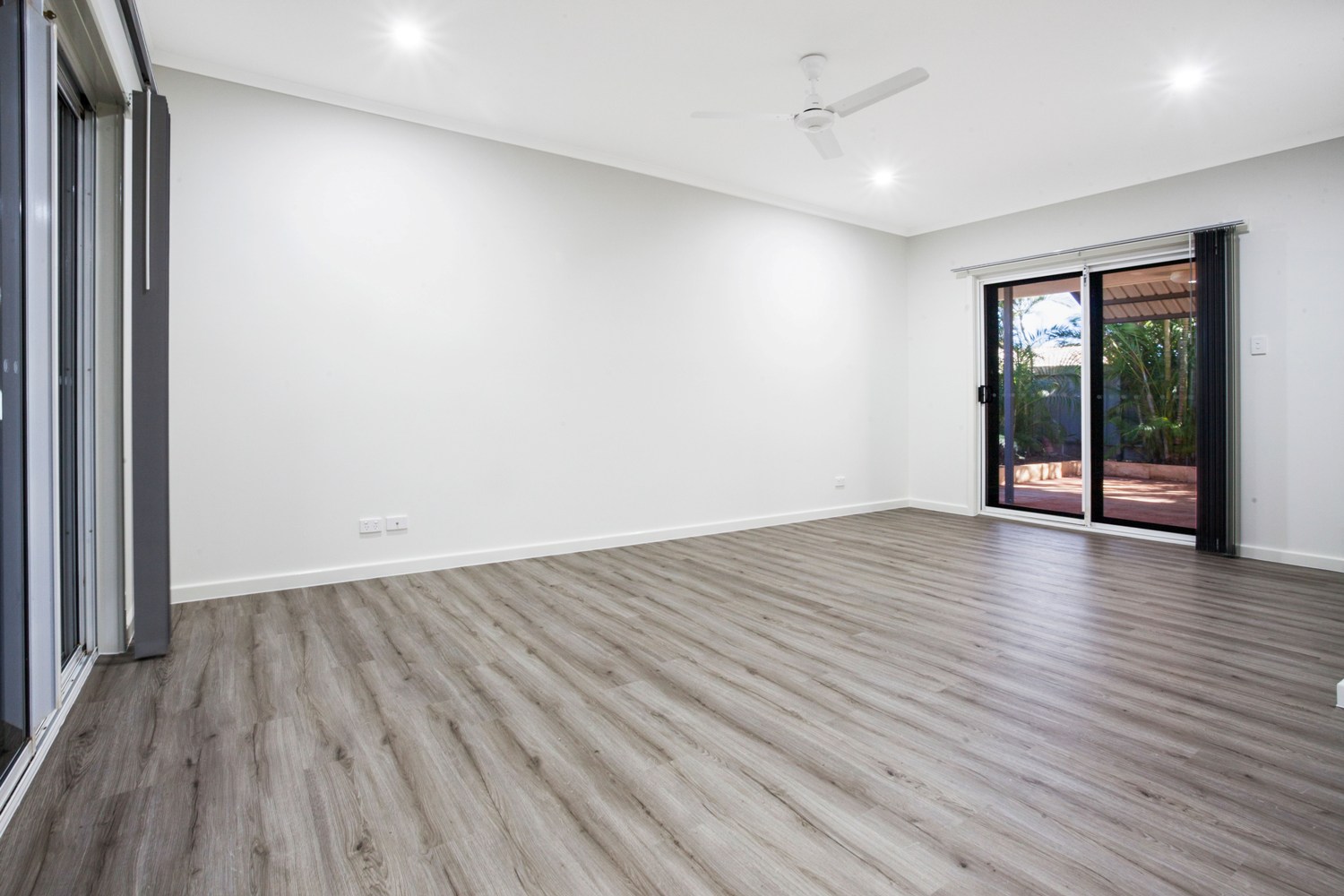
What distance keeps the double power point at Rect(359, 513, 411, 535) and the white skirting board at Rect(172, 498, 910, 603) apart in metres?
0.19

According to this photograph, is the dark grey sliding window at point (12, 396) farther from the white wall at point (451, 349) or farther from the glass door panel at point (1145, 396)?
the glass door panel at point (1145, 396)

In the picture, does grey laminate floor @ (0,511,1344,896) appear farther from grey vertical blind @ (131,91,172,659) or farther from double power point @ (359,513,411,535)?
double power point @ (359,513,411,535)

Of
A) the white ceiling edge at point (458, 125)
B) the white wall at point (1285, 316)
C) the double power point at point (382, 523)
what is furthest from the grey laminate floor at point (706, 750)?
the white ceiling edge at point (458, 125)

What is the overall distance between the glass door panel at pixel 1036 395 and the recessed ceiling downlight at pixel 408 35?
5114mm

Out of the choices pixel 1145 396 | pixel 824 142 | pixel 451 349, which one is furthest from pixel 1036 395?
pixel 451 349

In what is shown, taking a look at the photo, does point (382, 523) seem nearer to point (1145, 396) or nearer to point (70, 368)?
point (70, 368)

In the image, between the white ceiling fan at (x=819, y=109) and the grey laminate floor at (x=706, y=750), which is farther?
the white ceiling fan at (x=819, y=109)

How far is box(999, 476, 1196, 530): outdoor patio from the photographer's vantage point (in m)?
4.97

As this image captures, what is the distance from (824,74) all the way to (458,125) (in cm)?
215

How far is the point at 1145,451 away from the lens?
5.11 meters

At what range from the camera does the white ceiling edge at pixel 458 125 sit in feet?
10.8

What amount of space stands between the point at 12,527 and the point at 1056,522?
20.7 feet

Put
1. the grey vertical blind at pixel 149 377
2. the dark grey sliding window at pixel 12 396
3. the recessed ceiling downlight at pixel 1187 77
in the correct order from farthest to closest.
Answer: the recessed ceiling downlight at pixel 1187 77, the grey vertical blind at pixel 149 377, the dark grey sliding window at pixel 12 396

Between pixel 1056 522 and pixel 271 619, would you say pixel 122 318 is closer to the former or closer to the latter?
pixel 271 619
